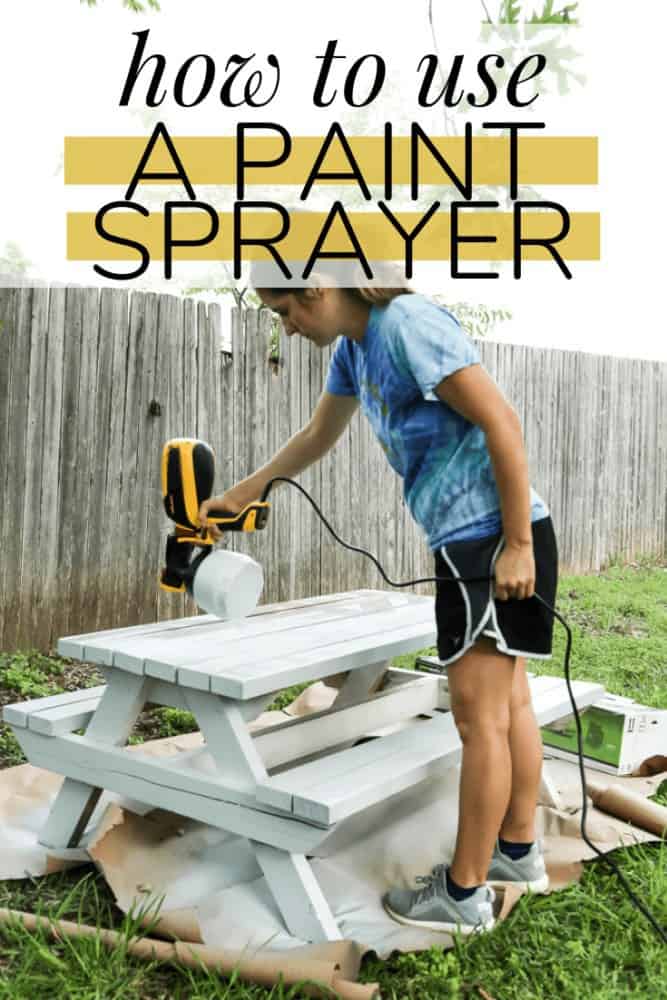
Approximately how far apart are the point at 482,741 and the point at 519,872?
0.50 m

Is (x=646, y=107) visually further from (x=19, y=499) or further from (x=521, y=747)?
(x=521, y=747)

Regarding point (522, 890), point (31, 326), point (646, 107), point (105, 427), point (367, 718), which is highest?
point (646, 107)

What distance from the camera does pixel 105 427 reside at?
434cm

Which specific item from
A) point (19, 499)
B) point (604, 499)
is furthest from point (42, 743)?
point (604, 499)

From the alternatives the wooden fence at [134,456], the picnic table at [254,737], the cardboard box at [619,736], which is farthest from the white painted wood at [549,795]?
the wooden fence at [134,456]

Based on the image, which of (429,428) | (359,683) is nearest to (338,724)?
(359,683)

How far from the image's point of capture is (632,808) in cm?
269

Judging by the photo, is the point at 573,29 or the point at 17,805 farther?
the point at 573,29

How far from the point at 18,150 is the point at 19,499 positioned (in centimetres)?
1588

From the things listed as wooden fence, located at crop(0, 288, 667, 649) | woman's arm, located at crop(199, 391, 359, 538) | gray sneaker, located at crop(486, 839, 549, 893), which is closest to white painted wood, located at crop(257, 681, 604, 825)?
gray sneaker, located at crop(486, 839, 549, 893)

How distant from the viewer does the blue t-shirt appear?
6.45 feet

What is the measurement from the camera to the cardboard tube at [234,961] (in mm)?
1795

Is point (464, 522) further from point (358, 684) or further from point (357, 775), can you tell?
point (358, 684)

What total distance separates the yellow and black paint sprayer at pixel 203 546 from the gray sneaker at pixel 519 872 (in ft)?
0.48
